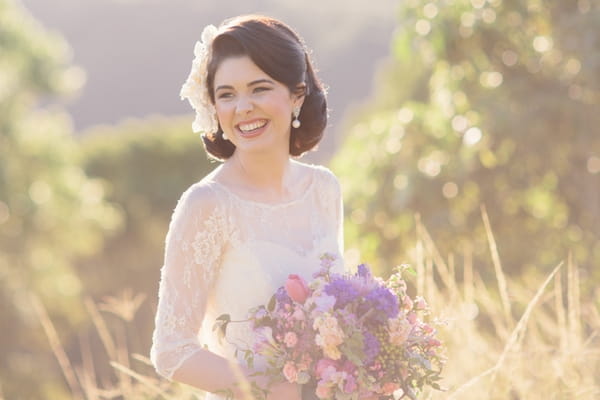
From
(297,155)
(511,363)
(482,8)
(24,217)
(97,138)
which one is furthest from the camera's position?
(97,138)

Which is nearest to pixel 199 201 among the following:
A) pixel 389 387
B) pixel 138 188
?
pixel 389 387

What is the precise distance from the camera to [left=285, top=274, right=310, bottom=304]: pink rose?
2939mm

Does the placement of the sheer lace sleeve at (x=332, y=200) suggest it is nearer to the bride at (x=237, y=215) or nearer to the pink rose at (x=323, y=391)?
the bride at (x=237, y=215)

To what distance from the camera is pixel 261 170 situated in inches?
134

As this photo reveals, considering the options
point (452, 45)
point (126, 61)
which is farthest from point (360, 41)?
point (452, 45)

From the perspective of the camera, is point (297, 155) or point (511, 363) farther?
point (511, 363)

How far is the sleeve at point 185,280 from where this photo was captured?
9.96ft

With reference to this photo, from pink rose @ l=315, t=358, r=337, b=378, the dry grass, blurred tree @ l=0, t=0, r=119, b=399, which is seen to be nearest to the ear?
the dry grass

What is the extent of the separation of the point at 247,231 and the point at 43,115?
73.4ft

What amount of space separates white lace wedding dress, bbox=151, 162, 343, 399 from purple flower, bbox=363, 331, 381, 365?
441 millimetres

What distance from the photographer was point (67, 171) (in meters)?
23.5

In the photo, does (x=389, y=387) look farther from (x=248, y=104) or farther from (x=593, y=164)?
(x=593, y=164)

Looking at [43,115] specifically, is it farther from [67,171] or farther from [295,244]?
[295,244]

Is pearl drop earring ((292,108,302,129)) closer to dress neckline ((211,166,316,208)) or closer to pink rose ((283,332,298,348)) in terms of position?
dress neckline ((211,166,316,208))
